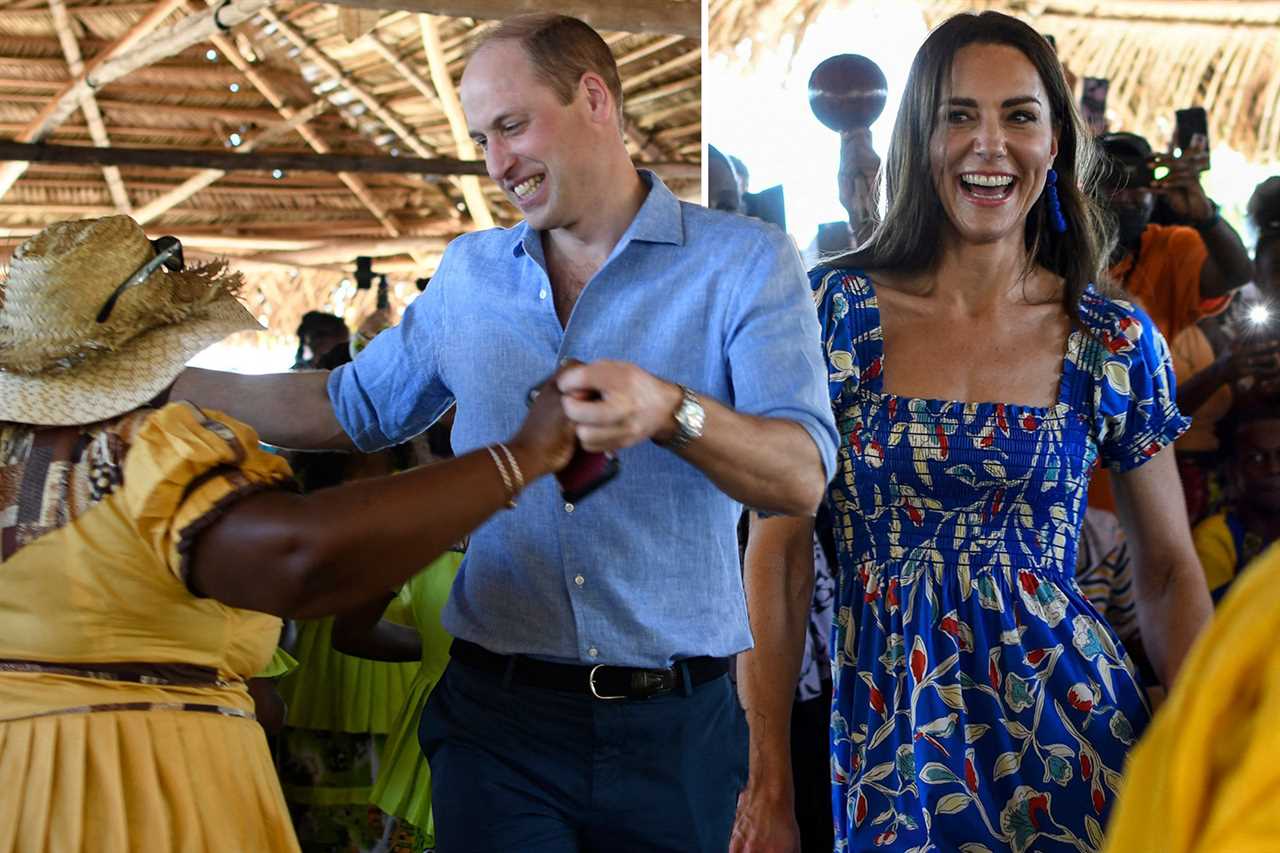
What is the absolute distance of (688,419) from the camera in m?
2.25

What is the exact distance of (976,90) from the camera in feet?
9.42

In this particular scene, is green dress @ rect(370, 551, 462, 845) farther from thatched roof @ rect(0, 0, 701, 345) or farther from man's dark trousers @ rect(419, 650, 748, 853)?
thatched roof @ rect(0, 0, 701, 345)

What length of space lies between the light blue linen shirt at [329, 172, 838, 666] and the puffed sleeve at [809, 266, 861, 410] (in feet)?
0.65

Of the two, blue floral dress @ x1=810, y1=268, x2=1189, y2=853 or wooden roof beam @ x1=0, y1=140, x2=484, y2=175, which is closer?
blue floral dress @ x1=810, y1=268, x2=1189, y2=853

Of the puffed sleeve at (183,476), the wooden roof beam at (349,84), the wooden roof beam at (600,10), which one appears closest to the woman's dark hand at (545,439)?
the puffed sleeve at (183,476)

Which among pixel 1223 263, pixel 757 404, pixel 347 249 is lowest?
pixel 757 404

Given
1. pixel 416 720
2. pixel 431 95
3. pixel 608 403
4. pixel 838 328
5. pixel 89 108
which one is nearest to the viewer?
pixel 608 403

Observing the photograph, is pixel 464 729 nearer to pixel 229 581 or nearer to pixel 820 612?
pixel 229 581

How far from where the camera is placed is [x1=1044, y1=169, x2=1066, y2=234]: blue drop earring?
300 centimetres

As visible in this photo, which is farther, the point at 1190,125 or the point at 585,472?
the point at 1190,125

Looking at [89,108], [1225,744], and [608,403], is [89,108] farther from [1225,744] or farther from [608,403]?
[1225,744]

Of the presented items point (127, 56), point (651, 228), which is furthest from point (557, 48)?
point (127, 56)

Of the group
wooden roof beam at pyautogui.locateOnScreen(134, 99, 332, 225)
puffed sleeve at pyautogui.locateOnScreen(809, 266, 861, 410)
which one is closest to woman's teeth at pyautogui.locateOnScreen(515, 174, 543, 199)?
puffed sleeve at pyautogui.locateOnScreen(809, 266, 861, 410)

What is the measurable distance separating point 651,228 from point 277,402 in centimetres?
73
